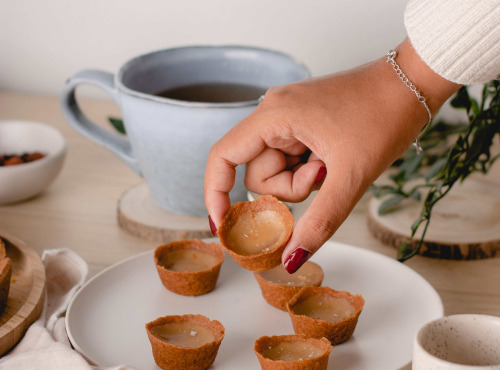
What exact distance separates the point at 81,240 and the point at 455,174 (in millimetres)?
639

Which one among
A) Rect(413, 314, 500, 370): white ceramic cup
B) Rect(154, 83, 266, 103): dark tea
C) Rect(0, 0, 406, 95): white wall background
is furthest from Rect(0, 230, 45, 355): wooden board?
Rect(0, 0, 406, 95): white wall background

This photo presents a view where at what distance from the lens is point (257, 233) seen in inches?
31.0

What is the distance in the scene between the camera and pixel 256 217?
809mm

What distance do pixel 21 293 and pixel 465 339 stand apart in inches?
22.8

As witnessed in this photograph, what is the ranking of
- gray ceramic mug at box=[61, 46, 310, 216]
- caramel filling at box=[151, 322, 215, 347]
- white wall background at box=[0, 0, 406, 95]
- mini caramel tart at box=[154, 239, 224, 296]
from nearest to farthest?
caramel filling at box=[151, 322, 215, 347]
mini caramel tart at box=[154, 239, 224, 296]
gray ceramic mug at box=[61, 46, 310, 216]
white wall background at box=[0, 0, 406, 95]

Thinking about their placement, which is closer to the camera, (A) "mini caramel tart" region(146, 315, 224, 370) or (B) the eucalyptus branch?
(A) "mini caramel tart" region(146, 315, 224, 370)

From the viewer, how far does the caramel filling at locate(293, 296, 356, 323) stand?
0.78 m

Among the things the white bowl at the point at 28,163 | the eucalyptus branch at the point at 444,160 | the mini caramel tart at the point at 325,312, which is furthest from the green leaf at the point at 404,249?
the white bowl at the point at 28,163

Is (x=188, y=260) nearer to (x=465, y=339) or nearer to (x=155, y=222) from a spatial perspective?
(x=155, y=222)

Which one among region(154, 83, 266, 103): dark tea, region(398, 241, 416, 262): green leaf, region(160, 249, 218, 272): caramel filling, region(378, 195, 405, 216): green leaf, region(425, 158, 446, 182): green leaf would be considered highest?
region(154, 83, 266, 103): dark tea

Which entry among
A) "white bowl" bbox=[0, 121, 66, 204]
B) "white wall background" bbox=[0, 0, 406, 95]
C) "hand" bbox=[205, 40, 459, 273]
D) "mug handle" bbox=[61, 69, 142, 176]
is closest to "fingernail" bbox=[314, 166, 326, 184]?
"hand" bbox=[205, 40, 459, 273]

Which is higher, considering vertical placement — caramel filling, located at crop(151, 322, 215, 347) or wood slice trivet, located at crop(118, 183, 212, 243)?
caramel filling, located at crop(151, 322, 215, 347)

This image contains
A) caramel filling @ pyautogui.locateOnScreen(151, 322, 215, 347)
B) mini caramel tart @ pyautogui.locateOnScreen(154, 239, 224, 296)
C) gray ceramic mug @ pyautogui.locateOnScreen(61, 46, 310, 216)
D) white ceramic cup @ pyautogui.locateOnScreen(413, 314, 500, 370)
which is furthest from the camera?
gray ceramic mug @ pyautogui.locateOnScreen(61, 46, 310, 216)

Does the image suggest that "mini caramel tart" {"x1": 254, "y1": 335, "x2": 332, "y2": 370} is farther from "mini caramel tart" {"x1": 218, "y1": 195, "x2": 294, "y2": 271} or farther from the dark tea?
the dark tea
